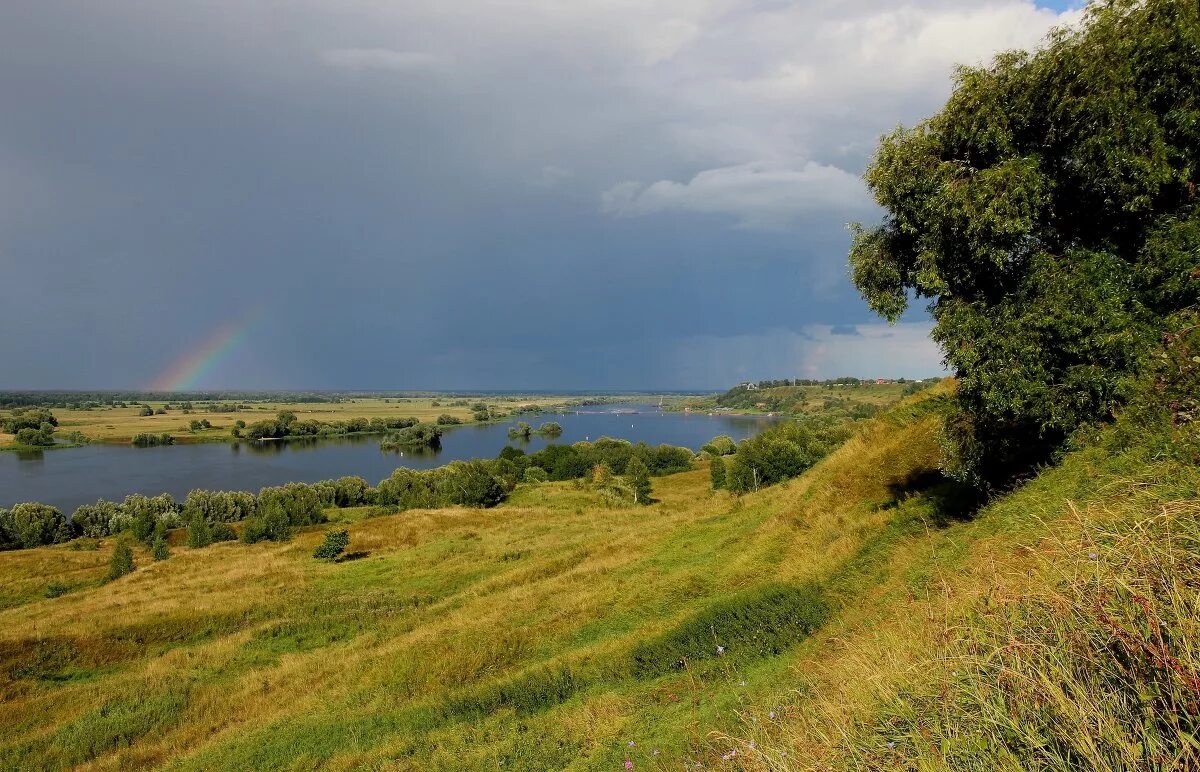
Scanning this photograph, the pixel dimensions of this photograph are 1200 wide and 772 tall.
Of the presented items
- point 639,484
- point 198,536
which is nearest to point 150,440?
point 198,536

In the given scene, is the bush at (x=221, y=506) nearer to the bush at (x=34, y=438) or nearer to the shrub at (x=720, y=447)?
the shrub at (x=720, y=447)

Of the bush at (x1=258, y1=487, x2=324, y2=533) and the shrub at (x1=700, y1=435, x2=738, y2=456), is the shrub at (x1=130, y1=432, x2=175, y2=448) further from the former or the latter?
the shrub at (x1=700, y1=435, x2=738, y2=456)

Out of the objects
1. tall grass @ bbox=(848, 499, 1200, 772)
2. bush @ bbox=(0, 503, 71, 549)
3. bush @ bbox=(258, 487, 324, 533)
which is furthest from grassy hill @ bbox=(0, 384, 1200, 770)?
bush @ bbox=(0, 503, 71, 549)

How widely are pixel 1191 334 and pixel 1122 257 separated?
2.16 metres

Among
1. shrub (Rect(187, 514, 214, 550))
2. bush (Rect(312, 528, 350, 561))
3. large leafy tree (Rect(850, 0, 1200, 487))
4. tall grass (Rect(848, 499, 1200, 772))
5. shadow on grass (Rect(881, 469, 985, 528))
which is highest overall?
large leafy tree (Rect(850, 0, 1200, 487))

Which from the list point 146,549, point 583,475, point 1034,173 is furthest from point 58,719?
point 583,475

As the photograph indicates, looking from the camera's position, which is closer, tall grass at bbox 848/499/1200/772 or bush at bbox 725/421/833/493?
tall grass at bbox 848/499/1200/772

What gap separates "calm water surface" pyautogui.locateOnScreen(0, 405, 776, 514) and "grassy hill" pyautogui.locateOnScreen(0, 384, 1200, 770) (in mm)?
92768

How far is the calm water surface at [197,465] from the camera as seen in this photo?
104 m

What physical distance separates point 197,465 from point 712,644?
164931 mm

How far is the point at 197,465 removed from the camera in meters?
135

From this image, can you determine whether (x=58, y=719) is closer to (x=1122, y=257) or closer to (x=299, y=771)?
(x=299, y=771)

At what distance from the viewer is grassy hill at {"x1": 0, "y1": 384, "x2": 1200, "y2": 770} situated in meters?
3.29

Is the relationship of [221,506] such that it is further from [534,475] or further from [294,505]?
[534,475]
